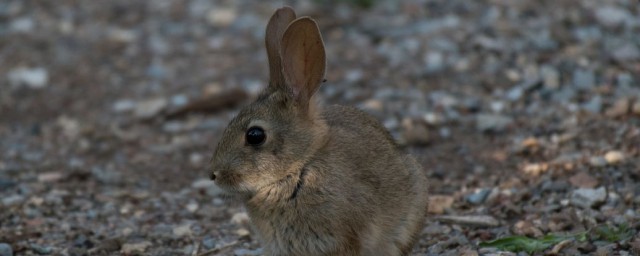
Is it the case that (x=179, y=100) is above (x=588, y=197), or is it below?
above

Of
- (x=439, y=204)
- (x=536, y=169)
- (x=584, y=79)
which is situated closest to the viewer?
(x=439, y=204)

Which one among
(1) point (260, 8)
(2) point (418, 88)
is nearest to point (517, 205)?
(2) point (418, 88)

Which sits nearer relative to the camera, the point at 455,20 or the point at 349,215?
the point at 349,215

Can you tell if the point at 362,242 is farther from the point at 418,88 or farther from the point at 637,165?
the point at 418,88

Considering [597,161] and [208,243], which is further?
[597,161]

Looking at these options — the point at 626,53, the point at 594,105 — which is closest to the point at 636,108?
the point at 594,105

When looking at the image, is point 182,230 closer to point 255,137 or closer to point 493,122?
point 255,137

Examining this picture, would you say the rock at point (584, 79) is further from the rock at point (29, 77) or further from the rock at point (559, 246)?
the rock at point (29, 77)
